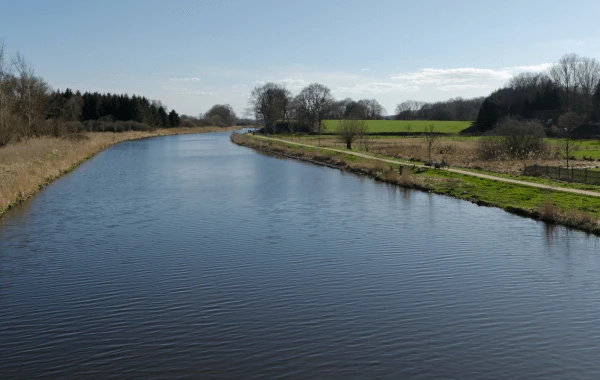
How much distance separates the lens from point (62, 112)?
92000 millimetres

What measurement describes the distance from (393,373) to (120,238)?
1364 centimetres

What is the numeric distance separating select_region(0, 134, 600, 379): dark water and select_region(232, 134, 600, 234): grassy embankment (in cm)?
105

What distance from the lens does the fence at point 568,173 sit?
3087 centimetres

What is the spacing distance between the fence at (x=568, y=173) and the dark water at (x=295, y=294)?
25.5 ft

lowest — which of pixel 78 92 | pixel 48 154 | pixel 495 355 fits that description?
pixel 495 355

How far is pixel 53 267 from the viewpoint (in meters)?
17.1

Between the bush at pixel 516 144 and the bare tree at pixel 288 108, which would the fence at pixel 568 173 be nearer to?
the bush at pixel 516 144

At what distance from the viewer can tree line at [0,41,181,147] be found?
56.7 metres

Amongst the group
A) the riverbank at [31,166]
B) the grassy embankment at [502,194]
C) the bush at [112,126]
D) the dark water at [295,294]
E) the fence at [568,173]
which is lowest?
the dark water at [295,294]

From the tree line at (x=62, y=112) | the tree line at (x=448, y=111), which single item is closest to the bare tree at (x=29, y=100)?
the tree line at (x=62, y=112)

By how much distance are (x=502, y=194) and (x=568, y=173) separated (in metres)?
6.25

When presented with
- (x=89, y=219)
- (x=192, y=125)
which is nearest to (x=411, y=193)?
(x=89, y=219)

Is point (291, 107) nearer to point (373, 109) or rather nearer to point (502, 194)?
point (373, 109)

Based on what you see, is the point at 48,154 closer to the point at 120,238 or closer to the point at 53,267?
the point at 120,238
